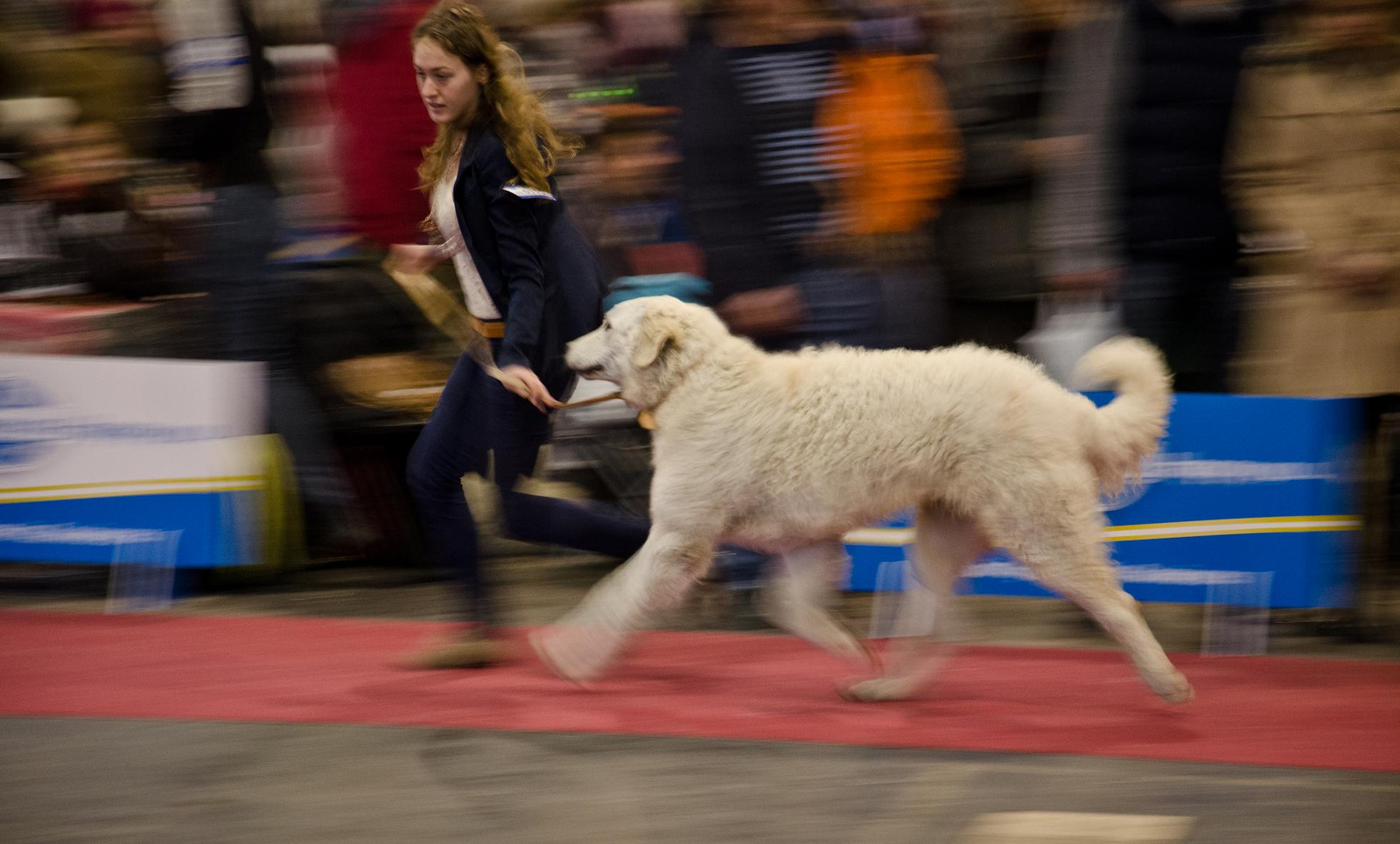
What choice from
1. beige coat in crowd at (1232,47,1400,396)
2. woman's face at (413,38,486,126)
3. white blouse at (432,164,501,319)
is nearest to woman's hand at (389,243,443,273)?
white blouse at (432,164,501,319)

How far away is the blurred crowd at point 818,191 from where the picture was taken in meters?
5.61

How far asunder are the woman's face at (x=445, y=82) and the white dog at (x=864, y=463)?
78 centimetres

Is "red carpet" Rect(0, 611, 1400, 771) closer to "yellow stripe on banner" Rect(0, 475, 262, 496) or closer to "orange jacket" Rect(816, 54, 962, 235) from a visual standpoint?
"yellow stripe on banner" Rect(0, 475, 262, 496)

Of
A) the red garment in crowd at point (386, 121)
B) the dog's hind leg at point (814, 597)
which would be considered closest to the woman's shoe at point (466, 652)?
the dog's hind leg at point (814, 597)

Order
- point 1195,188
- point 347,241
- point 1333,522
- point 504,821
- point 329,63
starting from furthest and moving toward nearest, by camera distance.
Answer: point 329,63
point 347,241
point 1195,188
point 1333,522
point 504,821

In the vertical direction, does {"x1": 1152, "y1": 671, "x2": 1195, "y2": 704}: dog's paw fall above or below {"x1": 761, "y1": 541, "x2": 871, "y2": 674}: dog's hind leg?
below

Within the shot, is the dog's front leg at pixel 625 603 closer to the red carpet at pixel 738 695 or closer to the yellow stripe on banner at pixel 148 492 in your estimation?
the red carpet at pixel 738 695

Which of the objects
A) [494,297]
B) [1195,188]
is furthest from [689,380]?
[1195,188]

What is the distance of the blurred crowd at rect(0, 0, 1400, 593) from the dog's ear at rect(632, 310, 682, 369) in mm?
1509

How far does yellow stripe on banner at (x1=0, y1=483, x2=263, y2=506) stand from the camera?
20.0 ft

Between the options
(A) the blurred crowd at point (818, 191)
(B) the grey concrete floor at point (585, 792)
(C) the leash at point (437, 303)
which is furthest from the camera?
(C) the leash at point (437, 303)

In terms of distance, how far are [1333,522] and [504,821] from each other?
123 inches

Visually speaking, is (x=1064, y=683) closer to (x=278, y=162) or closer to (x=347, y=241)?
(x=347, y=241)

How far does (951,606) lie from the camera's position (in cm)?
475
